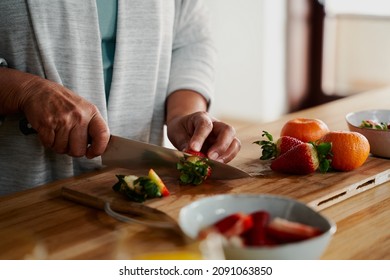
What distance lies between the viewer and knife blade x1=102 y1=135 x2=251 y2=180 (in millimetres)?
1331

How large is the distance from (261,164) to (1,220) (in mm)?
550

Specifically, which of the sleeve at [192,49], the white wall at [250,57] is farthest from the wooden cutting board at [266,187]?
the white wall at [250,57]

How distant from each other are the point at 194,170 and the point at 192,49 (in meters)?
0.69

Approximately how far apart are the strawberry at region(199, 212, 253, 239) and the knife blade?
0.35m

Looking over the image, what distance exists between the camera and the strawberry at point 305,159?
133cm

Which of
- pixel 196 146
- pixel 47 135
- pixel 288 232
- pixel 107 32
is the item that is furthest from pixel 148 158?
pixel 288 232

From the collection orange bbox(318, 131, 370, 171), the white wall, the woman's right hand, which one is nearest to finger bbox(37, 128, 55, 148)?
the woman's right hand

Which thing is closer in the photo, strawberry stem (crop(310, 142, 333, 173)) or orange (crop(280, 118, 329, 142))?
strawberry stem (crop(310, 142, 333, 173))

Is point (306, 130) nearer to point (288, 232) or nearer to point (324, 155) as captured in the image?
point (324, 155)

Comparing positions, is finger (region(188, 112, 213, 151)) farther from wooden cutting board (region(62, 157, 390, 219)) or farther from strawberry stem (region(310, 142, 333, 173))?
strawberry stem (region(310, 142, 333, 173))

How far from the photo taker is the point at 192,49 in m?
1.91

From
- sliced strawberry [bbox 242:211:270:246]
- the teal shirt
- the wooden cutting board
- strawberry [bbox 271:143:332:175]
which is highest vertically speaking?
the teal shirt

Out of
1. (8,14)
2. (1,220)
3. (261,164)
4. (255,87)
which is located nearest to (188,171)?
(261,164)

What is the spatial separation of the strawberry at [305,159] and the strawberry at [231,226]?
385 mm
